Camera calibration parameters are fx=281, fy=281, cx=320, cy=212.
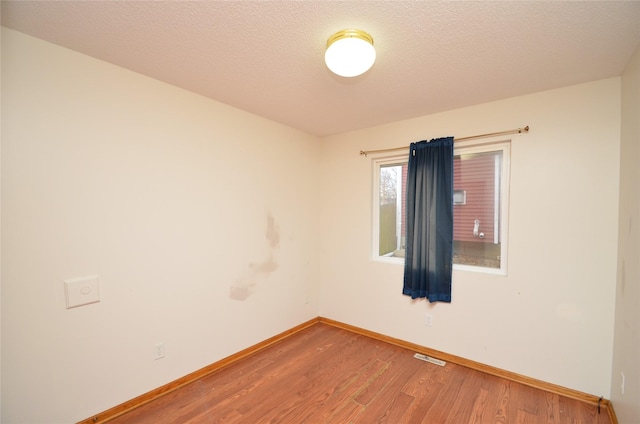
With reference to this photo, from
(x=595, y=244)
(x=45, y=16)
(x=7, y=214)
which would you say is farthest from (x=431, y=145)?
(x=7, y=214)

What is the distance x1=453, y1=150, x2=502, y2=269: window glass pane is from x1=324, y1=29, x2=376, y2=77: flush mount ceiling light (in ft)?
5.55

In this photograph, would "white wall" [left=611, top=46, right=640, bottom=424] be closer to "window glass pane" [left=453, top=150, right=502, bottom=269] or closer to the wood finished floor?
the wood finished floor

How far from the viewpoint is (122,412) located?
1.96m

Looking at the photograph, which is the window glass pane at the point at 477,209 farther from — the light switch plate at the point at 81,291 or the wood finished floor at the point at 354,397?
the light switch plate at the point at 81,291

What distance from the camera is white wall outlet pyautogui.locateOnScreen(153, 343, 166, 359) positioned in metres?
2.17

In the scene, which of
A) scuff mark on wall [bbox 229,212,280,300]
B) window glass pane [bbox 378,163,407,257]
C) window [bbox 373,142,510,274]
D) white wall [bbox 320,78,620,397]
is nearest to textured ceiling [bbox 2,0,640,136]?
white wall [bbox 320,78,620,397]

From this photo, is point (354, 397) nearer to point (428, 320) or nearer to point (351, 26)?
point (428, 320)

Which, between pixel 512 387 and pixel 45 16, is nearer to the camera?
pixel 45 16

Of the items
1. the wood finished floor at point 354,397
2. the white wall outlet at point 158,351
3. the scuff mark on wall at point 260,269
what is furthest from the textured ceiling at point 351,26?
the wood finished floor at point 354,397

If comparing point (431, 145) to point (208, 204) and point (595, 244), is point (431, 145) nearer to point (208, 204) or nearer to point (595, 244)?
point (595, 244)

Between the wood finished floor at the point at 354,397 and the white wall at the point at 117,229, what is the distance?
1.02ft

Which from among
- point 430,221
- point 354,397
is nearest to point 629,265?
point 430,221

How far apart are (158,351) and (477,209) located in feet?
9.95

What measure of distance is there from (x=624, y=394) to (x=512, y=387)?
2.30 ft
